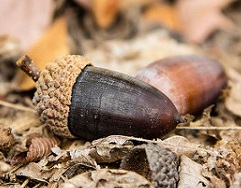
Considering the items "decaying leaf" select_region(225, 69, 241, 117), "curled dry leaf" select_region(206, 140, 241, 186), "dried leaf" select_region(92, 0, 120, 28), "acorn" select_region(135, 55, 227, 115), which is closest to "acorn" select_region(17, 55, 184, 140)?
"acorn" select_region(135, 55, 227, 115)

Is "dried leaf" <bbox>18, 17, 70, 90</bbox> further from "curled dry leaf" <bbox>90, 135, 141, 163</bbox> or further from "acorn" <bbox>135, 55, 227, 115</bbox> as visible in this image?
"curled dry leaf" <bbox>90, 135, 141, 163</bbox>

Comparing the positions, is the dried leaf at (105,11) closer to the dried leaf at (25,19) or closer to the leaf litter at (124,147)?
the leaf litter at (124,147)

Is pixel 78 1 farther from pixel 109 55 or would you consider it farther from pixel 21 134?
pixel 21 134

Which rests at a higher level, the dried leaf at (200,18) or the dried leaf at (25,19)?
the dried leaf at (200,18)

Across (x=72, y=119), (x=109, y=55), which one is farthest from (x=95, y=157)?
(x=109, y=55)

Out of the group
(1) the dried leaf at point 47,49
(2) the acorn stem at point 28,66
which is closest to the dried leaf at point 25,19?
(1) the dried leaf at point 47,49

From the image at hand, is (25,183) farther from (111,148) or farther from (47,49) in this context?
(47,49)

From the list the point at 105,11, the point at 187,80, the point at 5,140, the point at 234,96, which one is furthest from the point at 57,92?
the point at 105,11
